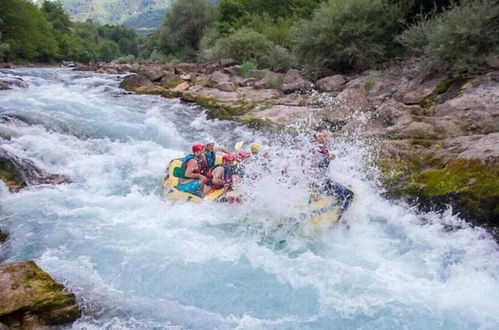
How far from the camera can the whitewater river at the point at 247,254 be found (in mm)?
4551

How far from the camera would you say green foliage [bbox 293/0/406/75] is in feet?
44.5

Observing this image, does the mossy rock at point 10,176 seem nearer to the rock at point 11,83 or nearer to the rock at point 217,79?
the rock at point 217,79

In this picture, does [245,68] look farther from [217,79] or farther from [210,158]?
[210,158]

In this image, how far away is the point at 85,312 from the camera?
4.31 meters

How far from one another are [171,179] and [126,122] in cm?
479

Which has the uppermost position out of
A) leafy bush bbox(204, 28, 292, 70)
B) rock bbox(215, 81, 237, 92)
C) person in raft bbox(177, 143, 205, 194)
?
leafy bush bbox(204, 28, 292, 70)

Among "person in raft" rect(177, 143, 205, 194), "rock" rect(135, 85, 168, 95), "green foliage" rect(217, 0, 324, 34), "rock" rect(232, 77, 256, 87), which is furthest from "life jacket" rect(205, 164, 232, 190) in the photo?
"green foliage" rect(217, 0, 324, 34)

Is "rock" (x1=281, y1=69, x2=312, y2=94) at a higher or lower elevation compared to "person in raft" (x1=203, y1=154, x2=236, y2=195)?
higher

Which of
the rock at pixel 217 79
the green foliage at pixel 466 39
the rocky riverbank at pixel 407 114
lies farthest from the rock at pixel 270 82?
the green foliage at pixel 466 39

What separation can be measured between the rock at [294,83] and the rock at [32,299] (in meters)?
10.3

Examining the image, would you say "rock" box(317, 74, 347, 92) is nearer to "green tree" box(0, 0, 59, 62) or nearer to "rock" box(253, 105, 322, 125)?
"rock" box(253, 105, 322, 125)

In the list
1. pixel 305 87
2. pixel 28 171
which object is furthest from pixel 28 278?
pixel 305 87

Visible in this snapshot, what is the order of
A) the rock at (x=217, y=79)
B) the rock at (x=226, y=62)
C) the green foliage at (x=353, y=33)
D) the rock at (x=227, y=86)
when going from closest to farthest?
the green foliage at (x=353, y=33)
the rock at (x=227, y=86)
the rock at (x=217, y=79)
the rock at (x=226, y=62)

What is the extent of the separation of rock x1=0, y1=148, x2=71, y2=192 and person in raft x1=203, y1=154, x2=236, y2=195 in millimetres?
2585
